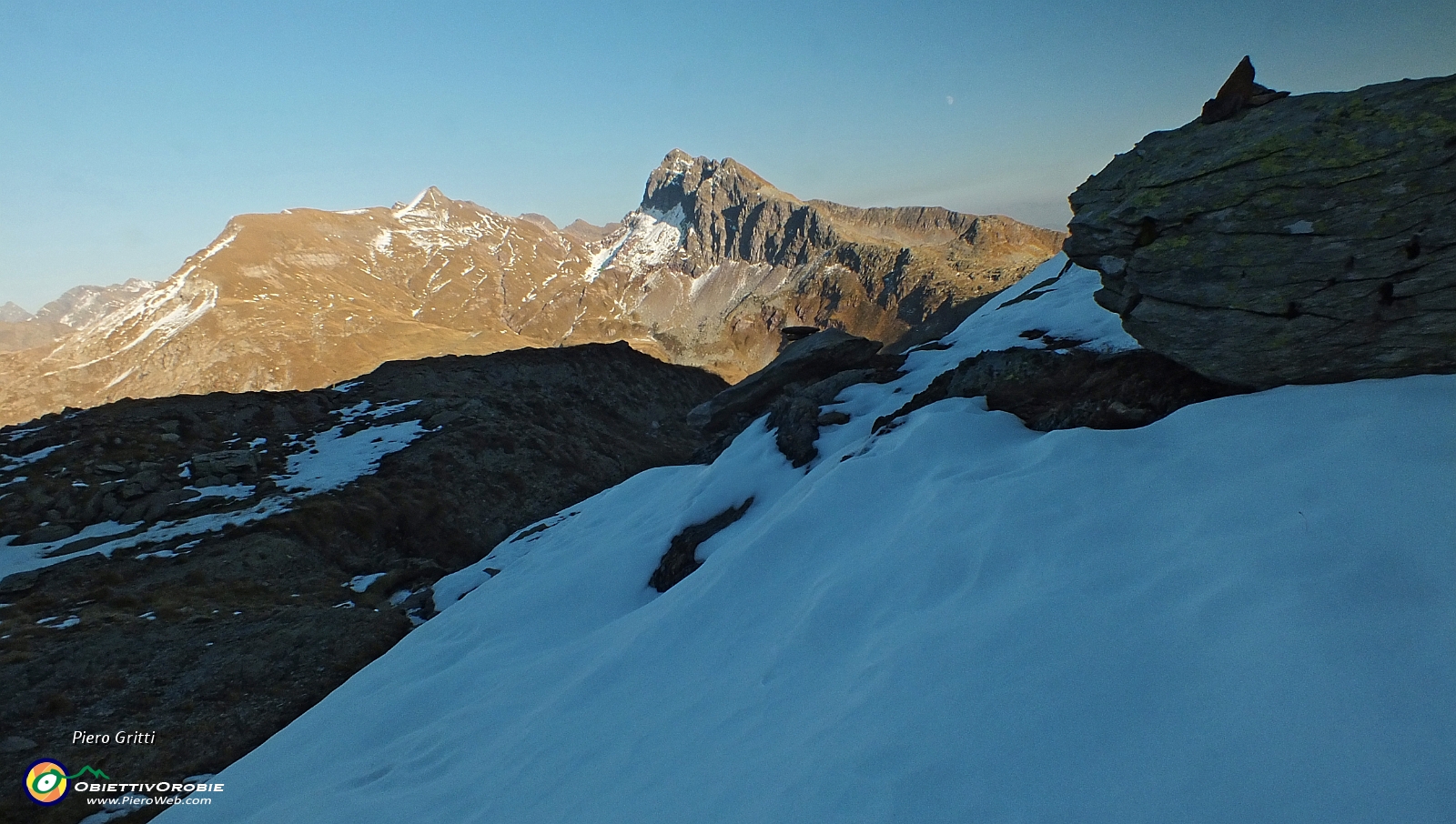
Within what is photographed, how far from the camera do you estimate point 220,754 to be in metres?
13.8

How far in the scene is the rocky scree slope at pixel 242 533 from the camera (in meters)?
15.6

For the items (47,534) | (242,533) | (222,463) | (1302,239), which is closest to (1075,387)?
(1302,239)

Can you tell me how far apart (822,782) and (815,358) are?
19.7 metres

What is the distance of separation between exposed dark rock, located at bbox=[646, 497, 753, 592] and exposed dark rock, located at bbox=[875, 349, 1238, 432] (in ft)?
13.5

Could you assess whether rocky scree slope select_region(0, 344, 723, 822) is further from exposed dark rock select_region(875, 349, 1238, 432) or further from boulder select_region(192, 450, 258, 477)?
exposed dark rock select_region(875, 349, 1238, 432)

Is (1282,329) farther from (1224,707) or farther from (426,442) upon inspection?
(426,442)

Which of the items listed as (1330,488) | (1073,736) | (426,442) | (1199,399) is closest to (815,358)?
(1199,399)

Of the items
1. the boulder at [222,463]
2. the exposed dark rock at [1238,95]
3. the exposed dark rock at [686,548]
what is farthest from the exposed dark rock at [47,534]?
the exposed dark rock at [1238,95]

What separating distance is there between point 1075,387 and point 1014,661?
7.55 m

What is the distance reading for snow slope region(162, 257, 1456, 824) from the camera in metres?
4.18

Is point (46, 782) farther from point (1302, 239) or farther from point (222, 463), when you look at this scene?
point (1302, 239)

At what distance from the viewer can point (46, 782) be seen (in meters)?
13.3

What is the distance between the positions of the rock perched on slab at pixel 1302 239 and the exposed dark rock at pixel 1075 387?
54cm

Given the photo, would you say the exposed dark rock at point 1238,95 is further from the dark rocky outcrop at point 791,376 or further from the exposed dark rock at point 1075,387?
the dark rocky outcrop at point 791,376
